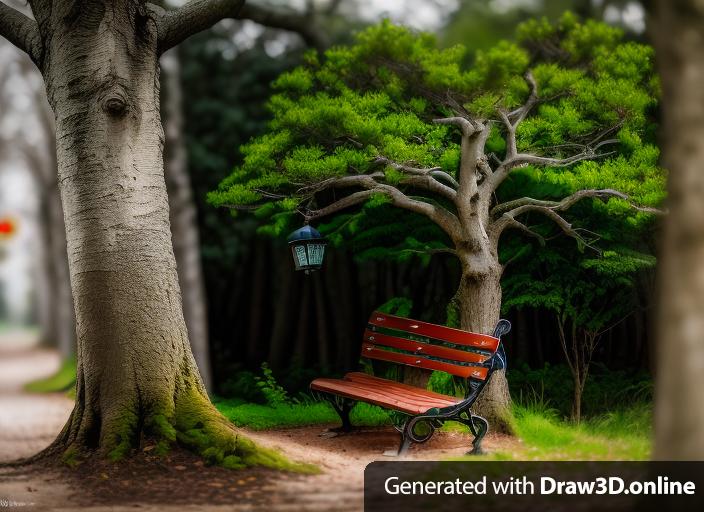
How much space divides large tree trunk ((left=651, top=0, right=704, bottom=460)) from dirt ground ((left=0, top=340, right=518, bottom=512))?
99.0 inches

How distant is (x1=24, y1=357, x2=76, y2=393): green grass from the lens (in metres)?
16.5

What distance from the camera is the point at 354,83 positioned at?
956 centimetres

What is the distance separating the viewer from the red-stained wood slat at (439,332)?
7.44 m

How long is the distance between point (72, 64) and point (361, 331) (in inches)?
281

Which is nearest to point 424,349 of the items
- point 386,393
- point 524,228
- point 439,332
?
point 439,332

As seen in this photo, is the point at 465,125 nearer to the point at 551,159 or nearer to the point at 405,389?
the point at 551,159

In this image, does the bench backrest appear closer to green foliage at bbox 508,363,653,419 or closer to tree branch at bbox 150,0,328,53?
green foliage at bbox 508,363,653,419

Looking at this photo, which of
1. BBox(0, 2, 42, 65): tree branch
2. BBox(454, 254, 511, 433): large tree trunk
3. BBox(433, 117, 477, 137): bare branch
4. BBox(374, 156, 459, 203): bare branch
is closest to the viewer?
BBox(0, 2, 42, 65): tree branch

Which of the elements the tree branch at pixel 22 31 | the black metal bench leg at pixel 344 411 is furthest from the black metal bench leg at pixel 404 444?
the tree branch at pixel 22 31

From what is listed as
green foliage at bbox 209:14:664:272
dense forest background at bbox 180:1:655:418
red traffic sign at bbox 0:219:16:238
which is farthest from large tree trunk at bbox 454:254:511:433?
red traffic sign at bbox 0:219:16:238

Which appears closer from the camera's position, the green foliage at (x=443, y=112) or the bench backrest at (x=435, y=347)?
the bench backrest at (x=435, y=347)

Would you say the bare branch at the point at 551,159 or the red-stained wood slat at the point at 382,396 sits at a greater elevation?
the bare branch at the point at 551,159

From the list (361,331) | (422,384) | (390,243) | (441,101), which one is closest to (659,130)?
(441,101)

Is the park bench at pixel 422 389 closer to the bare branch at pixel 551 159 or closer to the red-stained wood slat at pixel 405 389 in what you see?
the red-stained wood slat at pixel 405 389
